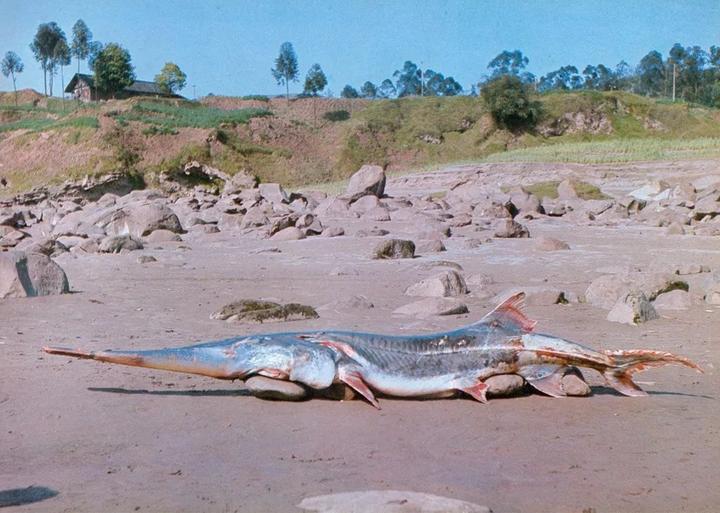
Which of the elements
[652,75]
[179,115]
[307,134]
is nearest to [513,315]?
[179,115]

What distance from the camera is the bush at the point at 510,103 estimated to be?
56681mm

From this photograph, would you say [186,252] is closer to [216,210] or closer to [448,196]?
[216,210]

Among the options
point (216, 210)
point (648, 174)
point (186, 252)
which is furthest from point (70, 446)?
point (648, 174)

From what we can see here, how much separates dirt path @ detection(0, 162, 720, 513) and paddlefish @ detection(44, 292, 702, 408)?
118 millimetres

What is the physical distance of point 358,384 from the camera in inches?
179

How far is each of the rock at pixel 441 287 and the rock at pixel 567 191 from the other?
1669cm

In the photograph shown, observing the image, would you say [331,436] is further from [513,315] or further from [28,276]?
[28,276]

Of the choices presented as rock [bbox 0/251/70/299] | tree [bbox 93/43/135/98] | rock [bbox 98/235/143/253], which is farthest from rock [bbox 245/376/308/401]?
tree [bbox 93/43/135/98]

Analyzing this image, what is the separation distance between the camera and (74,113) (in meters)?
53.5

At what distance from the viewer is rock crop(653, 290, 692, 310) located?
783 cm

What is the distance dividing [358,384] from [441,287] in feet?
14.4

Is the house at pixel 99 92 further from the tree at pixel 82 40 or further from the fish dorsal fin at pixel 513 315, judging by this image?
the fish dorsal fin at pixel 513 315

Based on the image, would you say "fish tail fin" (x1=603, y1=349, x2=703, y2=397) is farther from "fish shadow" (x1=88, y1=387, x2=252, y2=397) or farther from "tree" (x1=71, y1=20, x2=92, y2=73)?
"tree" (x1=71, y1=20, x2=92, y2=73)

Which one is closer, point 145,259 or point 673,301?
point 673,301
